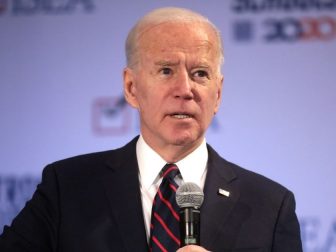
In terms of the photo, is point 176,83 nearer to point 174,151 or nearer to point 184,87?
point 184,87

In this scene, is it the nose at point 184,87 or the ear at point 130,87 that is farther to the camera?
the ear at point 130,87

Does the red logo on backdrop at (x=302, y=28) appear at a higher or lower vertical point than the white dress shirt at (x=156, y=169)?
higher

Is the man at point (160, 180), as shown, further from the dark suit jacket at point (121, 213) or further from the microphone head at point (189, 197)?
the microphone head at point (189, 197)

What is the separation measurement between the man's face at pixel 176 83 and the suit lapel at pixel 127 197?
0.10 meters

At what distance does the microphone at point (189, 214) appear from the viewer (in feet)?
5.81

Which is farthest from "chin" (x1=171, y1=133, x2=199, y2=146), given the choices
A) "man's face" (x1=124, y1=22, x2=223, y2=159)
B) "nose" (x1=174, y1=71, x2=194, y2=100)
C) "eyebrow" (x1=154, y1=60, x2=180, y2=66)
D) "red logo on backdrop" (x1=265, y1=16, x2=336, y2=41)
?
"red logo on backdrop" (x1=265, y1=16, x2=336, y2=41)

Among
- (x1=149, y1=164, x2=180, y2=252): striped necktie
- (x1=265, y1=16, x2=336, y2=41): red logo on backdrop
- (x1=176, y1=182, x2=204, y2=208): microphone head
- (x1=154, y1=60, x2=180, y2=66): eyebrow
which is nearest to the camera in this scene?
(x1=176, y1=182, x2=204, y2=208): microphone head

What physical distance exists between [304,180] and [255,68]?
568 mm

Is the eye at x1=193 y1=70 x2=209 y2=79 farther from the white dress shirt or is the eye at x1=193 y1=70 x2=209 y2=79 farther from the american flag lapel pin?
the american flag lapel pin

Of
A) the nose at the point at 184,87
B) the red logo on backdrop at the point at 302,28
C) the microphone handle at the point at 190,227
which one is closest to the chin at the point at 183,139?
the nose at the point at 184,87

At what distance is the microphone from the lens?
177cm

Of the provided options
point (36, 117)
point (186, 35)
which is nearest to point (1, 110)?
point (36, 117)

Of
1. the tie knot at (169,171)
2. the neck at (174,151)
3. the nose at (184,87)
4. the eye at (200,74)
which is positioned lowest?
the tie knot at (169,171)

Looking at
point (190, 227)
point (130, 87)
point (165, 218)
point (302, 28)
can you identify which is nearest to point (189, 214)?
point (190, 227)
